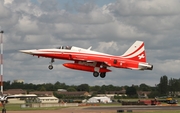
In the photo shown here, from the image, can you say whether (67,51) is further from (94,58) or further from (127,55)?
(127,55)

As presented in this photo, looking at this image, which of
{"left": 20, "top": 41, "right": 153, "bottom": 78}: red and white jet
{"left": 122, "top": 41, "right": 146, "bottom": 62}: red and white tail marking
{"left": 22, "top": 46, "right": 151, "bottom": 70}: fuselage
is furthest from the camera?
{"left": 122, "top": 41, "right": 146, "bottom": 62}: red and white tail marking

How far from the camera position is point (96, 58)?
79875 mm

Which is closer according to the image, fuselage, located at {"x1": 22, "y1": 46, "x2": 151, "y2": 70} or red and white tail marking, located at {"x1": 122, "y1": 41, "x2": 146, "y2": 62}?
fuselage, located at {"x1": 22, "y1": 46, "x2": 151, "y2": 70}

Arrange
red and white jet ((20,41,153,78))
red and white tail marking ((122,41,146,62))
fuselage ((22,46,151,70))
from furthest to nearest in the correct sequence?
1. red and white tail marking ((122,41,146,62))
2. fuselage ((22,46,151,70))
3. red and white jet ((20,41,153,78))

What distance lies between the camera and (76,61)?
80.5 metres

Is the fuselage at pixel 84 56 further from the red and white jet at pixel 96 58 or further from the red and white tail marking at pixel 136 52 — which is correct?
the red and white tail marking at pixel 136 52

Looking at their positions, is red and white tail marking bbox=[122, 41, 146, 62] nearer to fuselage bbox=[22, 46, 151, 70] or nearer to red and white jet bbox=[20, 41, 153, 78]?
red and white jet bbox=[20, 41, 153, 78]

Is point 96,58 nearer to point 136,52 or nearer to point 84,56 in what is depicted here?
point 84,56

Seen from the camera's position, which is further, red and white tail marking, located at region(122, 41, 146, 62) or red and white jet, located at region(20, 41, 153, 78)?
red and white tail marking, located at region(122, 41, 146, 62)

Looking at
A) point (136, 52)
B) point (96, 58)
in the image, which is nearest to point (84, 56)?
point (96, 58)

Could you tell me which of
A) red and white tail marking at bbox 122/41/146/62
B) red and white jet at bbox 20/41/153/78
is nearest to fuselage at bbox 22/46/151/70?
red and white jet at bbox 20/41/153/78

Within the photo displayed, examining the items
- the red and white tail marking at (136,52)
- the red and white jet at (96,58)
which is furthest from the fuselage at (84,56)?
the red and white tail marking at (136,52)

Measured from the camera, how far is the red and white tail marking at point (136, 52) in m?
78.6

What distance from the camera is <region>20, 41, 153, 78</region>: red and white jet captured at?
77.3 meters
